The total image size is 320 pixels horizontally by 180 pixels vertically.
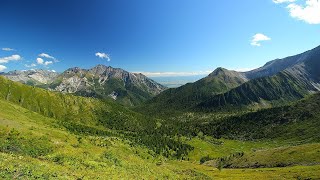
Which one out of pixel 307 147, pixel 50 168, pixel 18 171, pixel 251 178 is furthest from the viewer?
pixel 307 147

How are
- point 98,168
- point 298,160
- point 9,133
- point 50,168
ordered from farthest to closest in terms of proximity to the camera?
1. point 298,160
2. point 9,133
3. point 98,168
4. point 50,168

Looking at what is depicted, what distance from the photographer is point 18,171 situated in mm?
40531

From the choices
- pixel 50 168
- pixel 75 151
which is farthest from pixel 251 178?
pixel 50 168

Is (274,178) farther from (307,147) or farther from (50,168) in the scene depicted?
(50,168)

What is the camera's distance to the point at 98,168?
2419 inches

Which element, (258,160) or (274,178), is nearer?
(274,178)

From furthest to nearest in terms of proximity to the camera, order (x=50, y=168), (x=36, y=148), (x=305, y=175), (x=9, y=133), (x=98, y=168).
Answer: (x=305, y=175) < (x=9, y=133) < (x=36, y=148) < (x=98, y=168) < (x=50, y=168)

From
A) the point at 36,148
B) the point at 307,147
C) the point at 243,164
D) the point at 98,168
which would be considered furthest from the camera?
the point at 243,164

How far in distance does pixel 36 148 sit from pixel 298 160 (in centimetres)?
13533

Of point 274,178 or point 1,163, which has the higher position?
point 1,163

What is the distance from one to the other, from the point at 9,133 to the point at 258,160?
474 ft

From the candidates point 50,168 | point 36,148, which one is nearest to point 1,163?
point 50,168

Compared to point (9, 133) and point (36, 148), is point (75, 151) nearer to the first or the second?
point (36, 148)

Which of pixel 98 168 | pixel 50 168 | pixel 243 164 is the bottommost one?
pixel 243 164
